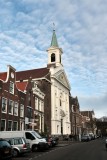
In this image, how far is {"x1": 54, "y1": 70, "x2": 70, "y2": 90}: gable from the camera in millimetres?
74094

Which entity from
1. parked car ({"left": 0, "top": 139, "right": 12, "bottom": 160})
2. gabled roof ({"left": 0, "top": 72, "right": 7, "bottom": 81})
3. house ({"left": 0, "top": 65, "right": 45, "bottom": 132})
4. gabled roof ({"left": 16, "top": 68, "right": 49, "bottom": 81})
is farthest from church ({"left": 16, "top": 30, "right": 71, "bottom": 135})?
parked car ({"left": 0, "top": 139, "right": 12, "bottom": 160})

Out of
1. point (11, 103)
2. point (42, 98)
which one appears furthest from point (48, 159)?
point (42, 98)

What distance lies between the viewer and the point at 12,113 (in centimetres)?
4247

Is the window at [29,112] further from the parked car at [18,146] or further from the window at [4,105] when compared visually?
the parked car at [18,146]

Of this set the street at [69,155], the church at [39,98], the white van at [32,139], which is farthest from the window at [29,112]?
the street at [69,155]

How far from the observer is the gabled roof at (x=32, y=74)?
68.8 metres

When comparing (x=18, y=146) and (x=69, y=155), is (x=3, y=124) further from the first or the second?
(x=69, y=155)

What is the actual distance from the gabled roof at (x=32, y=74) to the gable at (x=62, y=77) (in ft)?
11.6

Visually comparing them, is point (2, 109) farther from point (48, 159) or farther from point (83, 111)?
point (83, 111)

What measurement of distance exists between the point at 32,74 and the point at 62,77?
11.0 m

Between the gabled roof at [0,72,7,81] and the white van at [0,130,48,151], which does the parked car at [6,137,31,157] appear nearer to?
the white van at [0,130,48,151]

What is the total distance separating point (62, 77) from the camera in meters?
79.2

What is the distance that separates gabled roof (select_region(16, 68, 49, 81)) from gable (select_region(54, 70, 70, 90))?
3.53m

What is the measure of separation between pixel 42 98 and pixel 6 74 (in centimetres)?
1761
